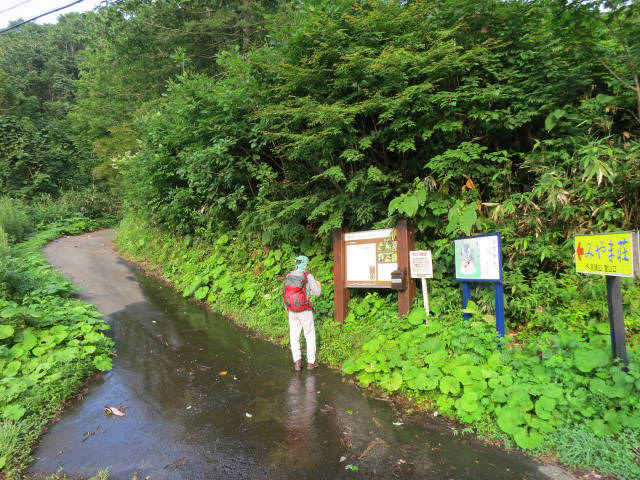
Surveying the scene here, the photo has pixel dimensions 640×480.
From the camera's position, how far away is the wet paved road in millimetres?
3010

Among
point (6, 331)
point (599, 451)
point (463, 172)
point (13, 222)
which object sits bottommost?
point (599, 451)

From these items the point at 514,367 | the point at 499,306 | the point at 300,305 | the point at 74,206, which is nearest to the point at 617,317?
the point at 514,367

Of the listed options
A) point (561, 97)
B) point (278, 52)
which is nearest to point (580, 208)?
point (561, 97)

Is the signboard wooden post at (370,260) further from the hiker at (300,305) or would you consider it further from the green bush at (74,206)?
the green bush at (74,206)

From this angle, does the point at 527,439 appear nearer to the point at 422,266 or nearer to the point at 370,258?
the point at 422,266

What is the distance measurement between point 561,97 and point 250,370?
5.90 meters

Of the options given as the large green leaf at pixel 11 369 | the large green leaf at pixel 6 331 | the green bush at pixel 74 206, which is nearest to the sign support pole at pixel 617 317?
the large green leaf at pixel 11 369

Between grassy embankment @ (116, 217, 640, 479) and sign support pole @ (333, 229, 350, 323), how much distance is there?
17 cm

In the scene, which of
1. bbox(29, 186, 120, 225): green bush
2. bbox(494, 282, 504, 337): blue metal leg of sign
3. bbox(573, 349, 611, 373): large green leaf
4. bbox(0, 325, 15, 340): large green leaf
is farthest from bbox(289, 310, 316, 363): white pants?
bbox(29, 186, 120, 225): green bush

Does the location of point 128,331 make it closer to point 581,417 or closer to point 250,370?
point 250,370

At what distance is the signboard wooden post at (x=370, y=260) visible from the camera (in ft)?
17.2

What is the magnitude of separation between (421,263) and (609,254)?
7.51 feet

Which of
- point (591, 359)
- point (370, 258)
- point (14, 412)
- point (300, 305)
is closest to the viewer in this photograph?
point (591, 359)

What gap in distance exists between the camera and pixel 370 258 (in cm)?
566
